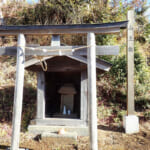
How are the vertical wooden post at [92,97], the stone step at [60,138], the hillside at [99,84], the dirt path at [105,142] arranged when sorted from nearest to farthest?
the vertical wooden post at [92,97], the dirt path at [105,142], the stone step at [60,138], the hillside at [99,84]

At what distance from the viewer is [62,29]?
299 centimetres

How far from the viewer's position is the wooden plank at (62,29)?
9.50 ft

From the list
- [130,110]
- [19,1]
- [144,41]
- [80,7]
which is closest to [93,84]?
[130,110]

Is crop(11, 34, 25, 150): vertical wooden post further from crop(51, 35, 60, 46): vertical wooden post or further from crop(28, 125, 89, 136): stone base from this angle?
crop(28, 125, 89, 136): stone base

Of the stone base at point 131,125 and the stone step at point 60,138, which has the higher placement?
the stone base at point 131,125

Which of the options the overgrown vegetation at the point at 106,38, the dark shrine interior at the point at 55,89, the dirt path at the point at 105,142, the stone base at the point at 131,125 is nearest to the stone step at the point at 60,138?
the dirt path at the point at 105,142

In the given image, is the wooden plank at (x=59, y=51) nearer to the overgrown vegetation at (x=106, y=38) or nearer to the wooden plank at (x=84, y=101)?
the wooden plank at (x=84, y=101)

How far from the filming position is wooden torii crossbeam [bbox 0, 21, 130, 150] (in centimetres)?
274

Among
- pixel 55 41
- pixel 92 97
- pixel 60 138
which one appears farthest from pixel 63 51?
pixel 60 138

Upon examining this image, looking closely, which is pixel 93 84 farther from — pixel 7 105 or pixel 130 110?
pixel 7 105

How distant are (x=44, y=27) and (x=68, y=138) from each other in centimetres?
266

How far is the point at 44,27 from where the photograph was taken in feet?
9.83

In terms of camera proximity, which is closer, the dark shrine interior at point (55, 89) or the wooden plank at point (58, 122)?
the wooden plank at point (58, 122)

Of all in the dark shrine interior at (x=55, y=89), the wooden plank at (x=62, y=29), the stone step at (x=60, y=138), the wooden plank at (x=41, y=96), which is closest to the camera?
the wooden plank at (x=62, y=29)
